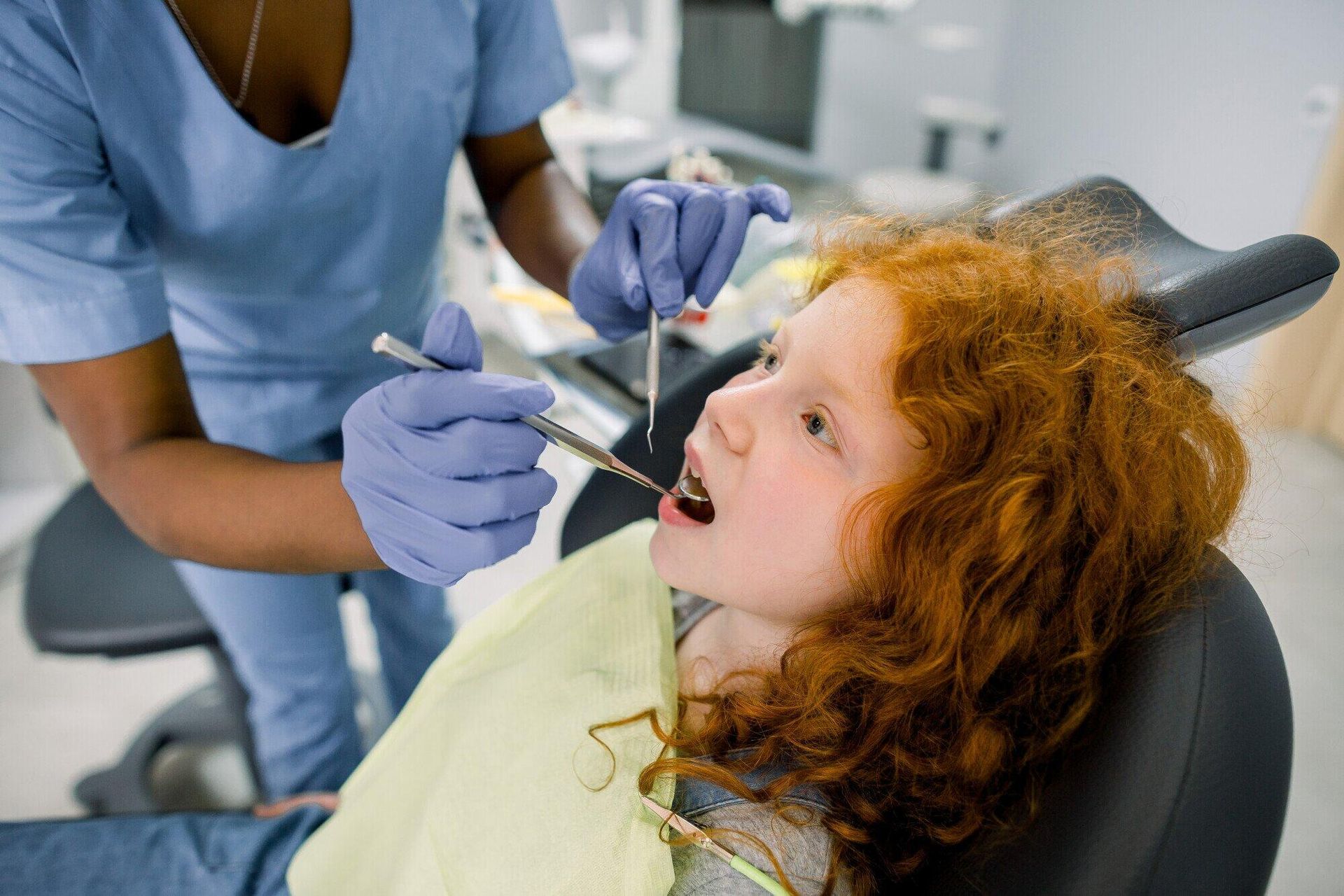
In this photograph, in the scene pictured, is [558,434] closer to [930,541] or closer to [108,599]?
[930,541]

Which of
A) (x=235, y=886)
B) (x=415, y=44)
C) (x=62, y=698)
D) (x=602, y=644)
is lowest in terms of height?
(x=62, y=698)

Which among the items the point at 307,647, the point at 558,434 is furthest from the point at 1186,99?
the point at 307,647

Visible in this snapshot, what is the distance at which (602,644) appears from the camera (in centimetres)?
90

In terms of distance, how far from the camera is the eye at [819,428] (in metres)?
0.72

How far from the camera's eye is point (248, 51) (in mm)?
855

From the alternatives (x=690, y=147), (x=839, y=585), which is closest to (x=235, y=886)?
(x=839, y=585)

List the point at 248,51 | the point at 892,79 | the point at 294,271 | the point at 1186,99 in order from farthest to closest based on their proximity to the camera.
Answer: the point at 892,79 → the point at 1186,99 → the point at 294,271 → the point at 248,51

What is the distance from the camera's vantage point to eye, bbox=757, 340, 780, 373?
0.81m

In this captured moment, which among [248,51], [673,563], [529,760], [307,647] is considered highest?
[248,51]

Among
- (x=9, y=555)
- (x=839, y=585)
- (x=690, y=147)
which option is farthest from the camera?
(x=690, y=147)

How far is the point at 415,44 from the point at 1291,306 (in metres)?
0.89

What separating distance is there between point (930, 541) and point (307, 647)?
90 cm

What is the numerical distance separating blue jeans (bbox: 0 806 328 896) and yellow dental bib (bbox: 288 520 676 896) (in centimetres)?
5

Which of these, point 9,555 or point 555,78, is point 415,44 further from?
point 9,555
